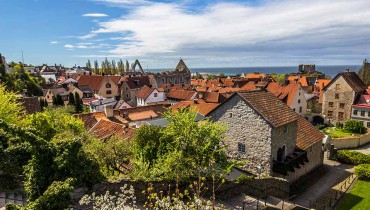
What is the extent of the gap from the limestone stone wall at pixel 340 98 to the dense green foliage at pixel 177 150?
135 ft

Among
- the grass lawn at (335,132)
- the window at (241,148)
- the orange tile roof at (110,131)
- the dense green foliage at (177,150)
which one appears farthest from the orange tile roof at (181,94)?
the dense green foliage at (177,150)

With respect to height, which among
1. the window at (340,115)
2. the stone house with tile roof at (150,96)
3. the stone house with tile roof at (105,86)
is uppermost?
the stone house with tile roof at (105,86)

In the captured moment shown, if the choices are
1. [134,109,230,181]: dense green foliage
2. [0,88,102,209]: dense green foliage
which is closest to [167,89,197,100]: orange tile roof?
[134,109,230,181]: dense green foliage

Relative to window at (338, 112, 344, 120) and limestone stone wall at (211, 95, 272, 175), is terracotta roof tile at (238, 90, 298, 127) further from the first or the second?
window at (338, 112, 344, 120)

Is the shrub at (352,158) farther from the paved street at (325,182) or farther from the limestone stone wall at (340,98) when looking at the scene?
the limestone stone wall at (340,98)

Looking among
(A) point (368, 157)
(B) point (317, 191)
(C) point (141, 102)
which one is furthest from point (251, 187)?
(C) point (141, 102)

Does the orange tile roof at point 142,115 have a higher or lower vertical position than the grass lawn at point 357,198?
higher

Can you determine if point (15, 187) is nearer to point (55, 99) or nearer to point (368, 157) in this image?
point (368, 157)

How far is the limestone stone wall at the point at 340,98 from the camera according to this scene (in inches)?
1951

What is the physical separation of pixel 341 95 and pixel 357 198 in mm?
33422

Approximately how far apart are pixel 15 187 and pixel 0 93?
12.9 m

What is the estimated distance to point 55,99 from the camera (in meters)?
59.7

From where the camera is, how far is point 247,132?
24.4 meters

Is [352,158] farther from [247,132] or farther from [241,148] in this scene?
[247,132]
